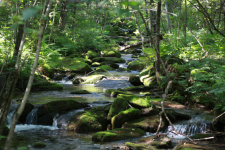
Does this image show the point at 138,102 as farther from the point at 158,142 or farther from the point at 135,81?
the point at 135,81

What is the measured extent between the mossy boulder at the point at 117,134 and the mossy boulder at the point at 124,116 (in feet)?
1.57

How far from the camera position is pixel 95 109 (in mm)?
8633

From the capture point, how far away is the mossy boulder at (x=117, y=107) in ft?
26.3

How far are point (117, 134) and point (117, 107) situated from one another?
155 cm

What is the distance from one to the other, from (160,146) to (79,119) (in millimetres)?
3181

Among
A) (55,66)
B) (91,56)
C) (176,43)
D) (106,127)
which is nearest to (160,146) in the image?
(106,127)

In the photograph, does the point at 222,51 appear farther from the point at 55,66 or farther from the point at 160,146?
the point at 55,66

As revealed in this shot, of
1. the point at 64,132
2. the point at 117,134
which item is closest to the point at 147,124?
the point at 117,134

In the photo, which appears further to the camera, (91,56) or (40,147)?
(91,56)

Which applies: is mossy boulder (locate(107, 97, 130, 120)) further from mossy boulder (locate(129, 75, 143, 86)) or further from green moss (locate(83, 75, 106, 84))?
green moss (locate(83, 75, 106, 84))

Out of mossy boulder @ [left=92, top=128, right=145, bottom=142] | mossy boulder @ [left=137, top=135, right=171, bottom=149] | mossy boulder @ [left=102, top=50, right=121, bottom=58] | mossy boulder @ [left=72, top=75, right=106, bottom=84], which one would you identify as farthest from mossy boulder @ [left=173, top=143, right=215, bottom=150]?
mossy boulder @ [left=102, top=50, right=121, bottom=58]

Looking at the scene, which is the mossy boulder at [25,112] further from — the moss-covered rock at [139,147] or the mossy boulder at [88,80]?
the mossy boulder at [88,80]

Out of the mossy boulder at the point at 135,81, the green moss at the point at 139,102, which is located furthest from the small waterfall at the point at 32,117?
the mossy boulder at the point at 135,81

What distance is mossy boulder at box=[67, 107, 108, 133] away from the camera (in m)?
7.69
